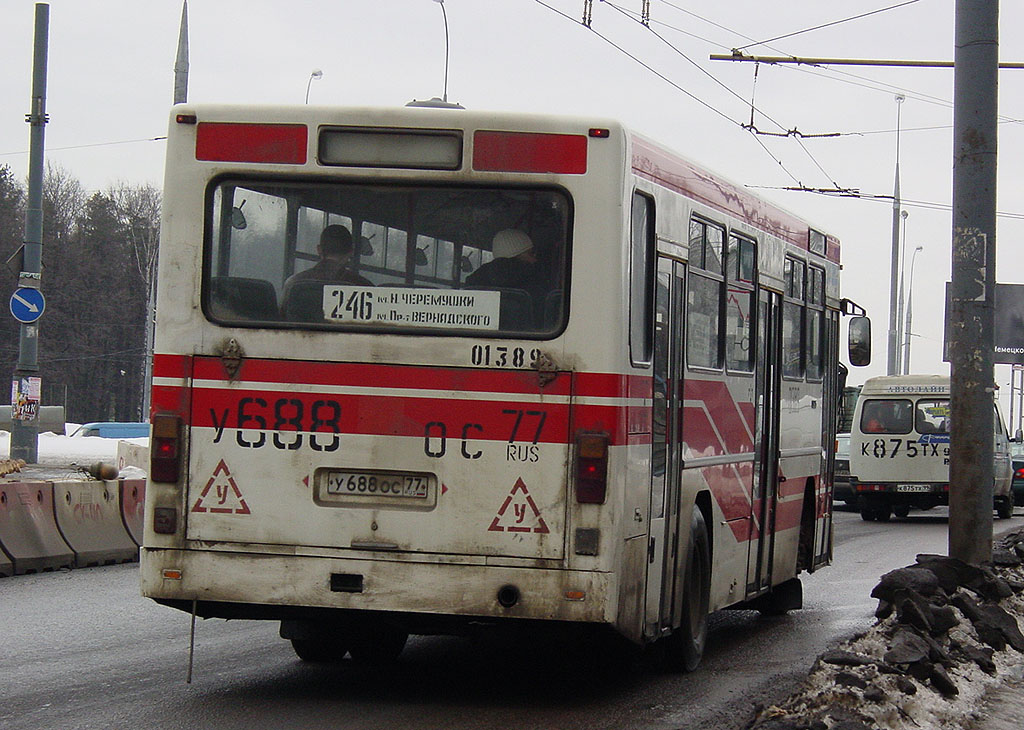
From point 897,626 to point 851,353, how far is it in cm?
429

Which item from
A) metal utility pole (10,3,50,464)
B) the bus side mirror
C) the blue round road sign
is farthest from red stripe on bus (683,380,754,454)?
metal utility pole (10,3,50,464)

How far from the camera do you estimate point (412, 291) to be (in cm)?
751

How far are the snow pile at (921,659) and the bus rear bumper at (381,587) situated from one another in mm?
1020

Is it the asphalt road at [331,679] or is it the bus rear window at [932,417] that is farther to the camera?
the bus rear window at [932,417]

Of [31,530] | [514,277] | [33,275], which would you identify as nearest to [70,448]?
[33,275]

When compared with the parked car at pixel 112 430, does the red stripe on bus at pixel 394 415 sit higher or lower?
higher

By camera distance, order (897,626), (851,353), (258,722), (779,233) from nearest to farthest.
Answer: (258,722)
(897,626)
(779,233)
(851,353)

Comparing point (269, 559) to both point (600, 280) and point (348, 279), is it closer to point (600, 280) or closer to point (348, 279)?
point (348, 279)

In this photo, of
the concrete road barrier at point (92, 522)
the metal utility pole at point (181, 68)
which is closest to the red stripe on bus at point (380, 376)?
the concrete road barrier at point (92, 522)

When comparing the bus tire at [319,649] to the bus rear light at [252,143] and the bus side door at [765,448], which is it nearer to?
the bus rear light at [252,143]

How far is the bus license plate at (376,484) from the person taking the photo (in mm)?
7449

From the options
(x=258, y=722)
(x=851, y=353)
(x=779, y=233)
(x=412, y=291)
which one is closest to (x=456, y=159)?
(x=412, y=291)

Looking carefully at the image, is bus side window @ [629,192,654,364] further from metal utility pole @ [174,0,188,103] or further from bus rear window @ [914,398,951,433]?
bus rear window @ [914,398,951,433]

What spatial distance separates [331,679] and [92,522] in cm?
706
